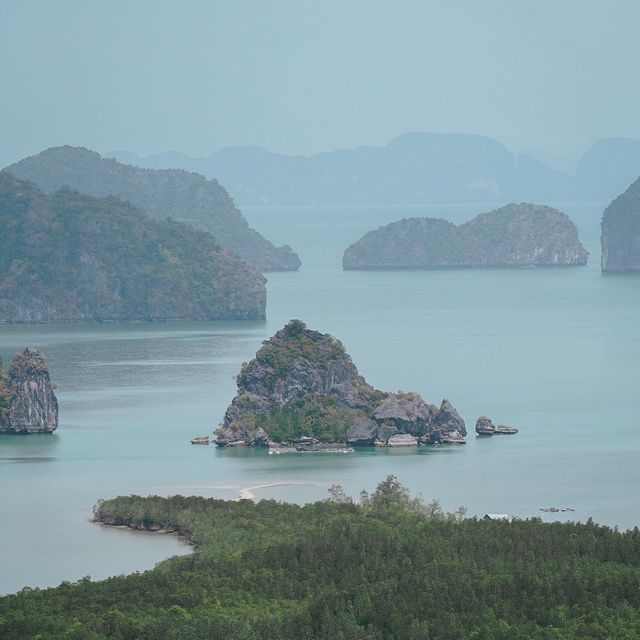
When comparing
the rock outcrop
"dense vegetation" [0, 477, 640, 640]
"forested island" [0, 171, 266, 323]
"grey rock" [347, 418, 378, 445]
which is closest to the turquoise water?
the rock outcrop

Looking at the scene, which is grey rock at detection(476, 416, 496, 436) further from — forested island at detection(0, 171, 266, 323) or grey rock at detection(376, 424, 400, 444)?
forested island at detection(0, 171, 266, 323)

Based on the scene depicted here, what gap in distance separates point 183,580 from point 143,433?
33.6 meters

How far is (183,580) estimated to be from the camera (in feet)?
193

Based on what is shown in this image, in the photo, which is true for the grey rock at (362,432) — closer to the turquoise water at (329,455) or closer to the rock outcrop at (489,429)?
the turquoise water at (329,455)

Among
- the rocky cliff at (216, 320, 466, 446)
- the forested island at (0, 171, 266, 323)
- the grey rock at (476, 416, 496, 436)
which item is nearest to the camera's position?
the rocky cliff at (216, 320, 466, 446)

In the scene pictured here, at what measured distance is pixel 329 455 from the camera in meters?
86.5

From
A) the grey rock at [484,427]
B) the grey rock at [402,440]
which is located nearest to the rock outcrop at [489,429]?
the grey rock at [484,427]

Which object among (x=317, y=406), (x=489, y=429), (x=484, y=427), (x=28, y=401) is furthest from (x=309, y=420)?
(x=28, y=401)

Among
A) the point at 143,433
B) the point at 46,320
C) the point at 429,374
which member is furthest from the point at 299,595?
the point at 46,320

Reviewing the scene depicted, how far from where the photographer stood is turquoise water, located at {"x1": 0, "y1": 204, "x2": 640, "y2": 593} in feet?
242

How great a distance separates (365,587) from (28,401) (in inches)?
1451

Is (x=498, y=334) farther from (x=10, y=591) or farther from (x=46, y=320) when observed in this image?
(x=10, y=591)

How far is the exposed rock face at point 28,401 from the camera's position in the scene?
91.1m

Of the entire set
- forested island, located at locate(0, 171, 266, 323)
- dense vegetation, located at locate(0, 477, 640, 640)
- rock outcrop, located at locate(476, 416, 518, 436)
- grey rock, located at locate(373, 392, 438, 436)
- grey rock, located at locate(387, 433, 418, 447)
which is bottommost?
dense vegetation, located at locate(0, 477, 640, 640)
